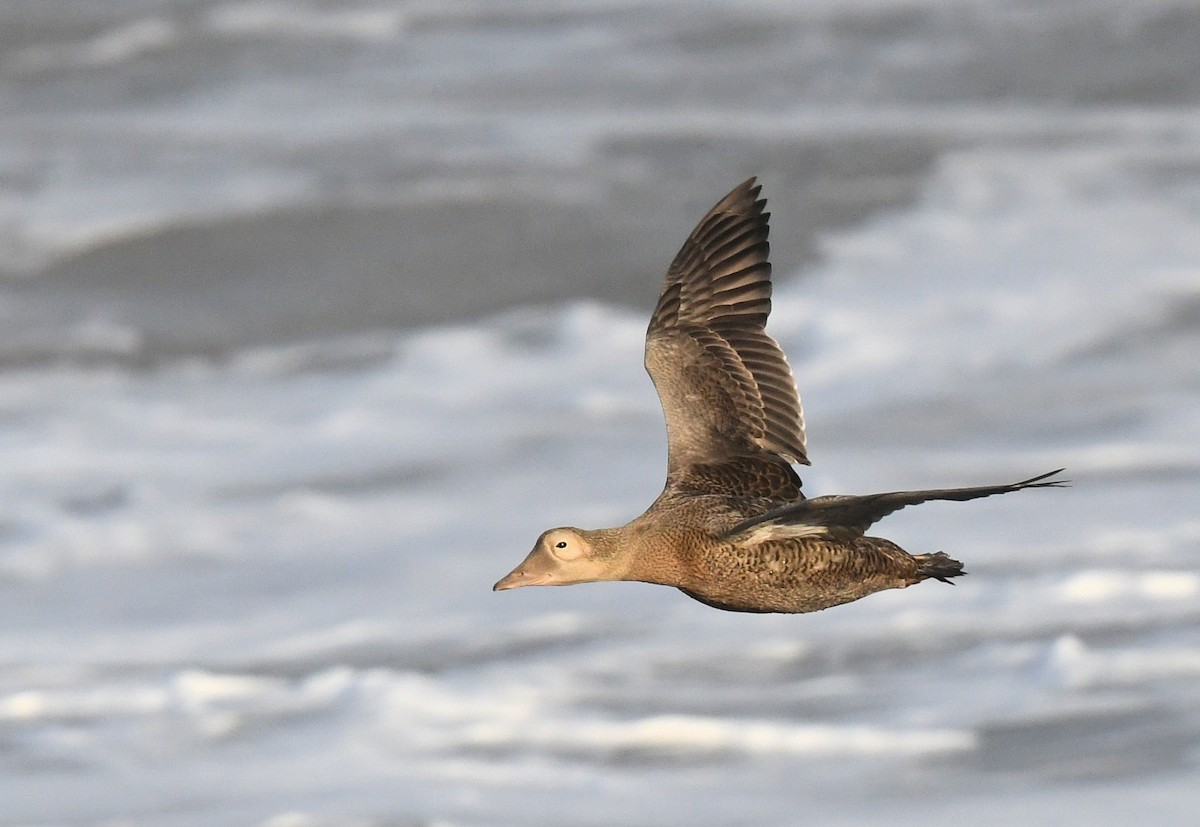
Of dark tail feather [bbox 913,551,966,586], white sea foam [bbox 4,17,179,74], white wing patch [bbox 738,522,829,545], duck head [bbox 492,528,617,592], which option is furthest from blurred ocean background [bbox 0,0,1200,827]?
duck head [bbox 492,528,617,592]

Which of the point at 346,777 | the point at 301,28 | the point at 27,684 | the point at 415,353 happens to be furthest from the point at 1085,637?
the point at 301,28

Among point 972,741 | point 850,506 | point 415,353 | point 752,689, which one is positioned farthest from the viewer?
Answer: point 415,353

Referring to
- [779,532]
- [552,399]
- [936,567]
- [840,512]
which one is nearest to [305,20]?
[552,399]

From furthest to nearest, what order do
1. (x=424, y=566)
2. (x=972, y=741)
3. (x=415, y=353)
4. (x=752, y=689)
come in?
(x=415, y=353) → (x=424, y=566) → (x=752, y=689) → (x=972, y=741)

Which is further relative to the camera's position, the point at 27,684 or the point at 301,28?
the point at 301,28

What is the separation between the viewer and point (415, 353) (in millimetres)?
36344

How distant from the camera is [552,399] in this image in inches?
1351

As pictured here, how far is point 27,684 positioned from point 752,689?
24.1 ft

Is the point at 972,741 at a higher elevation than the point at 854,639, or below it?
below

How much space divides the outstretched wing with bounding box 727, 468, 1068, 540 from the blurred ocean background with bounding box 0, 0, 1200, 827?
449 inches

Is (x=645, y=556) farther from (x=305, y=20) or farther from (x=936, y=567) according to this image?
(x=305, y=20)

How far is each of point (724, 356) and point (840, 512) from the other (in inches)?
84.7

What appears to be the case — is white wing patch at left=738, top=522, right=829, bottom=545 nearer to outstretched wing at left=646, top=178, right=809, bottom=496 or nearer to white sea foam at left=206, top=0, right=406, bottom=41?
outstretched wing at left=646, top=178, right=809, bottom=496

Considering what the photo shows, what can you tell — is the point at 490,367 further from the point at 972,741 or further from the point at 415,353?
the point at 972,741
